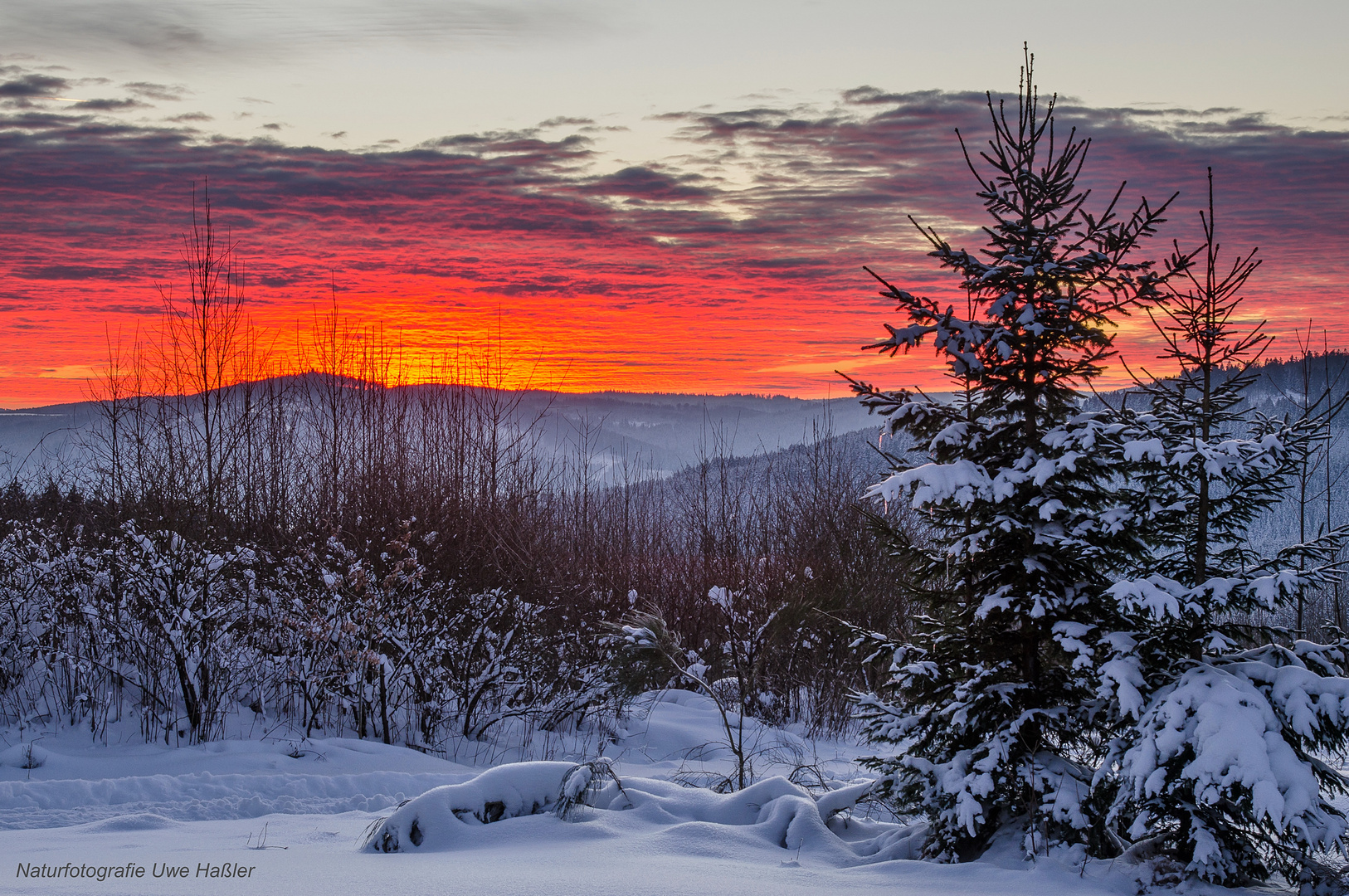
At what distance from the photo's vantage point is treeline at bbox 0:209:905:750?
322 inches

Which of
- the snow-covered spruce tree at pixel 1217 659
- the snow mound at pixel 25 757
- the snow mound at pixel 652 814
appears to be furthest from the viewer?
the snow mound at pixel 25 757

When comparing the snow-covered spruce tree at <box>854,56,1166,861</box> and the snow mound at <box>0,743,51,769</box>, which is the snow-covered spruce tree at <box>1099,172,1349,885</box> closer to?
the snow-covered spruce tree at <box>854,56,1166,861</box>

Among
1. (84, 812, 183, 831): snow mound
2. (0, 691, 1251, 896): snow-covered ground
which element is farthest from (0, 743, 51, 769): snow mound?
(84, 812, 183, 831): snow mound

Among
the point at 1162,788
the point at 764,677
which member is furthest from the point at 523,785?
the point at 764,677

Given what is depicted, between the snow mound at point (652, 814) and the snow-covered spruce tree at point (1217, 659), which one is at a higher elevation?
the snow-covered spruce tree at point (1217, 659)

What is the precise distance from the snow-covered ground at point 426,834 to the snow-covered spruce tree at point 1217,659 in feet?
1.26

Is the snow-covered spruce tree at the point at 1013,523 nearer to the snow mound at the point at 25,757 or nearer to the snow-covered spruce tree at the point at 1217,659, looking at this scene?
the snow-covered spruce tree at the point at 1217,659

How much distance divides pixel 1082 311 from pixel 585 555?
928cm

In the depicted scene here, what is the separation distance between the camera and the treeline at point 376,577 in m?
8.18

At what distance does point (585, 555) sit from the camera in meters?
13.3

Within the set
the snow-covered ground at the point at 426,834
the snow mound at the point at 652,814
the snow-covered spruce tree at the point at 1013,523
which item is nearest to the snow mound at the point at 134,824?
the snow-covered ground at the point at 426,834

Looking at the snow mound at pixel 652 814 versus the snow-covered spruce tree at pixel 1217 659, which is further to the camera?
the snow mound at pixel 652 814

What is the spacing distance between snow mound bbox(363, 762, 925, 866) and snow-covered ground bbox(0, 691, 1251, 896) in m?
0.01

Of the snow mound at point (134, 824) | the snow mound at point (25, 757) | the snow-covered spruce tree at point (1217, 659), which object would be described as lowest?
the snow mound at point (25, 757)
